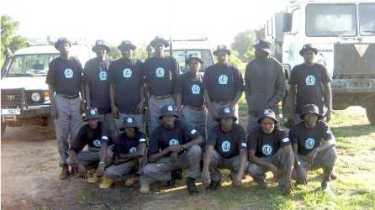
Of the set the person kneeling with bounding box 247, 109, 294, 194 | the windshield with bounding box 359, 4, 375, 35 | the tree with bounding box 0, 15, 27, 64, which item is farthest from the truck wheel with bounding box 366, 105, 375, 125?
the tree with bounding box 0, 15, 27, 64

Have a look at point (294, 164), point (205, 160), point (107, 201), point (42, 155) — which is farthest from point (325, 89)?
point (42, 155)

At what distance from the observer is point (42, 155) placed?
852 centimetres

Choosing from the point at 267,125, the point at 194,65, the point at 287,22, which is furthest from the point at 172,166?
the point at 287,22

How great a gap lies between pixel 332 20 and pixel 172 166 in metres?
4.77

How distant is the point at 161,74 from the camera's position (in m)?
6.71

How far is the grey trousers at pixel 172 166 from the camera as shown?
6.01 meters

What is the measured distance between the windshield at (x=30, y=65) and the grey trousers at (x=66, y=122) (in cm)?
345

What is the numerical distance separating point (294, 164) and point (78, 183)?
2.70m

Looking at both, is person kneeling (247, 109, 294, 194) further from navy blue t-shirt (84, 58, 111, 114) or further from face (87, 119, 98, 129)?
navy blue t-shirt (84, 58, 111, 114)

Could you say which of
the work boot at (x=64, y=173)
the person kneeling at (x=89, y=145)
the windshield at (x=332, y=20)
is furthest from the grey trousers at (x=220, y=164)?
the windshield at (x=332, y=20)

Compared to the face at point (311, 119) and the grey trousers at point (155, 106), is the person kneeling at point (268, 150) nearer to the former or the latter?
the face at point (311, 119)

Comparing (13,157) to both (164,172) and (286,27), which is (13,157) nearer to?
(164,172)

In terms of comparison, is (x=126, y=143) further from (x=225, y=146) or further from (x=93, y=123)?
(x=225, y=146)

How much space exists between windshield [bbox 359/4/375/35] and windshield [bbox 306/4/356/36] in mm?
126
